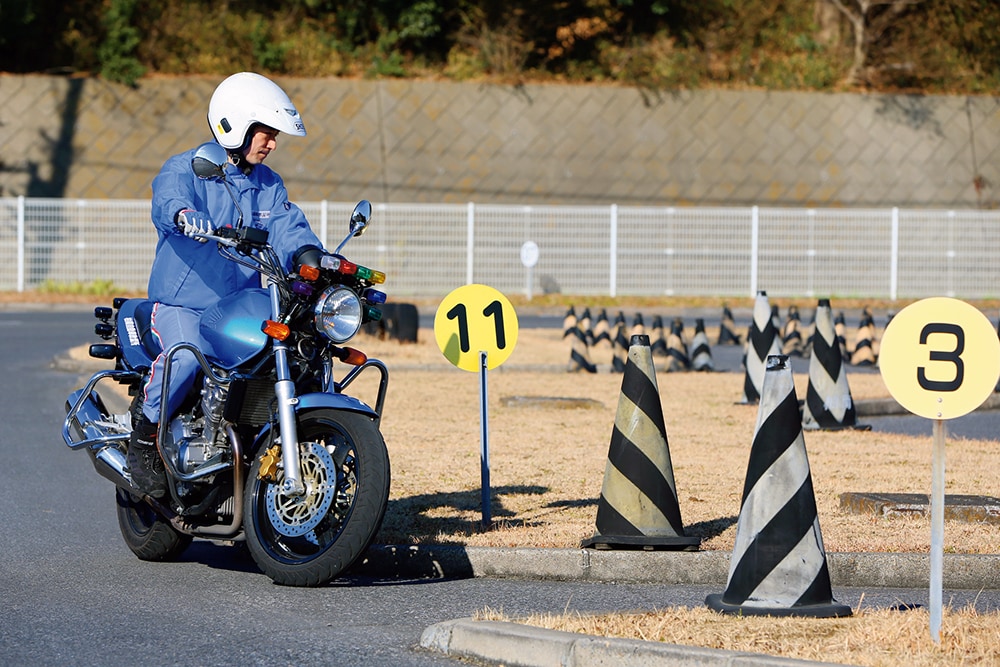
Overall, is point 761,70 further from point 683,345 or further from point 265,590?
point 265,590

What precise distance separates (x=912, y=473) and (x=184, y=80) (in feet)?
92.0

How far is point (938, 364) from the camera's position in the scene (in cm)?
525

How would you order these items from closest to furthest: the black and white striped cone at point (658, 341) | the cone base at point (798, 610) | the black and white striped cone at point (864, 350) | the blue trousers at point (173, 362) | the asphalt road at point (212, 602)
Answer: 1. the asphalt road at point (212, 602)
2. the cone base at point (798, 610)
3. the blue trousers at point (173, 362)
4. the black and white striped cone at point (864, 350)
5. the black and white striped cone at point (658, 341)

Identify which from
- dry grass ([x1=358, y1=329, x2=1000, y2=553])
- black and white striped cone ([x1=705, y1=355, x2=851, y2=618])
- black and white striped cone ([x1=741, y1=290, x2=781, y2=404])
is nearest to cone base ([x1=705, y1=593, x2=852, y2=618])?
black and white striped cone ([x1=705, y1=355, x2=851, y2=618])

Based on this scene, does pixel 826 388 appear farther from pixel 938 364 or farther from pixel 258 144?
pixel 938 364

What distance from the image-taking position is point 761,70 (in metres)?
38.1

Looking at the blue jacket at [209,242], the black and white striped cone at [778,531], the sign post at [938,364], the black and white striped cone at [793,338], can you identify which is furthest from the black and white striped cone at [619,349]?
the sign post at [938,364]

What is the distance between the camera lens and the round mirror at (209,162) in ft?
19.9

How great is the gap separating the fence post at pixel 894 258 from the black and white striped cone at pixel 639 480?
26743 mm

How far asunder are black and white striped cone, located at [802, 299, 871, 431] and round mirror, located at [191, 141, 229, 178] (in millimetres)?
6483

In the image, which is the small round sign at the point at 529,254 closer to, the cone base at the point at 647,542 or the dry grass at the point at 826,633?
the cone base at the point at 647,542

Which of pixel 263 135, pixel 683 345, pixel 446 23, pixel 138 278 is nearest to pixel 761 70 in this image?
pixel 446 23

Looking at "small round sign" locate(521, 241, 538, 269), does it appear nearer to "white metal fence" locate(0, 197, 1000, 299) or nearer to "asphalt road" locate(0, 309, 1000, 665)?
"white metal fence" locate(0, 197, 1000, 299)

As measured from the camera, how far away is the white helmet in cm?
663
